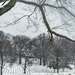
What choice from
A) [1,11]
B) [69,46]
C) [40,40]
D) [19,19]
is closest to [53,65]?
[69,46]

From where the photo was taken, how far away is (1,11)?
18.0 ft

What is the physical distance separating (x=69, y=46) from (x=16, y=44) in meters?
10.3

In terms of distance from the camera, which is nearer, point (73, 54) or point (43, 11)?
point (43, 11)

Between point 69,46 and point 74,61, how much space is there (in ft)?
9.60

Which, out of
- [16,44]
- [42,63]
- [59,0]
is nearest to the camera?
[59,0]

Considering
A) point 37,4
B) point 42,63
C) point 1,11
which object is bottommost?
point 42,63

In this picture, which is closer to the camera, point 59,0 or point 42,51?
point 59,0

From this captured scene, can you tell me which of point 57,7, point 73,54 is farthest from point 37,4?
point 73,54

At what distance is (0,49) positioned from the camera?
2744 centimetres

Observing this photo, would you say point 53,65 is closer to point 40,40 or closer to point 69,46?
point 69,46

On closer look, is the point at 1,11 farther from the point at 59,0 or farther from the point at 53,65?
the point at 53,65

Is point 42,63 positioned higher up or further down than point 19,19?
further down

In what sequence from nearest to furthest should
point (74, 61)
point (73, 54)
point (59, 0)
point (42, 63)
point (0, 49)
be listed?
point (59, 0), point (0, 49), point (73, 54), point (74, 61), point (42, 63)

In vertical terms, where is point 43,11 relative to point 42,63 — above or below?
above
